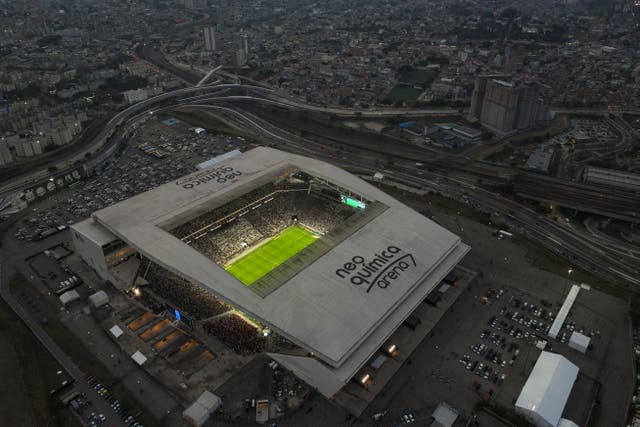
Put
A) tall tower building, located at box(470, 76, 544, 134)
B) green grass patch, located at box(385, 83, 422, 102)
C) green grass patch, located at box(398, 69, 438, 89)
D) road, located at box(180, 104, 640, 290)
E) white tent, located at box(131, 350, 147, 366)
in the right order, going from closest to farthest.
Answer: white tent, located at box(131, 350, 147, 366)
road, located at box(180, 104, 640, 290)
tall tower building, located at box(470, 76, 544, 134)
green grass patch, located at box(385, 83, 422, 102)
green grass patch, located at box(398, 69, 438, 89)

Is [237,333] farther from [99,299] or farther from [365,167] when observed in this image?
[365,167]

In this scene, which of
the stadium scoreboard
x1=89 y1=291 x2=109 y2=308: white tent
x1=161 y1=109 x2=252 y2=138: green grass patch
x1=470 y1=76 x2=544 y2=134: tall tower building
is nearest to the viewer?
x1=89 y1=291 x2=109 y2=308: white tent

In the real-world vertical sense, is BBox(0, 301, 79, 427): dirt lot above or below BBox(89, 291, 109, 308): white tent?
below

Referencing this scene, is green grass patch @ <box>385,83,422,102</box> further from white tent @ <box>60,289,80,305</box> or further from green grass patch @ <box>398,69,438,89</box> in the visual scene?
white tent @ <box>60,289,80,305</box>

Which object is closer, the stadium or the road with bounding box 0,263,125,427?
the road with bounding box 0,263,125,427

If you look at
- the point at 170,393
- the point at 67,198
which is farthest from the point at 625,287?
the point at 67,198

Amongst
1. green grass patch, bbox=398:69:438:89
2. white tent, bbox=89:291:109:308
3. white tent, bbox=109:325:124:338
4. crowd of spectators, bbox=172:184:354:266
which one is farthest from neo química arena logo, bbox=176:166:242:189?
green grass patch, bbox=398:69:438:89

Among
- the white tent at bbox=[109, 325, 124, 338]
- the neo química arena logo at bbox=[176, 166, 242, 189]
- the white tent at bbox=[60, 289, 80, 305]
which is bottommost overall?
the white tent at bbox=[109, 325, 124, 338]

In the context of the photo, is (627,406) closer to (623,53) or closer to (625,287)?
(625,287)
